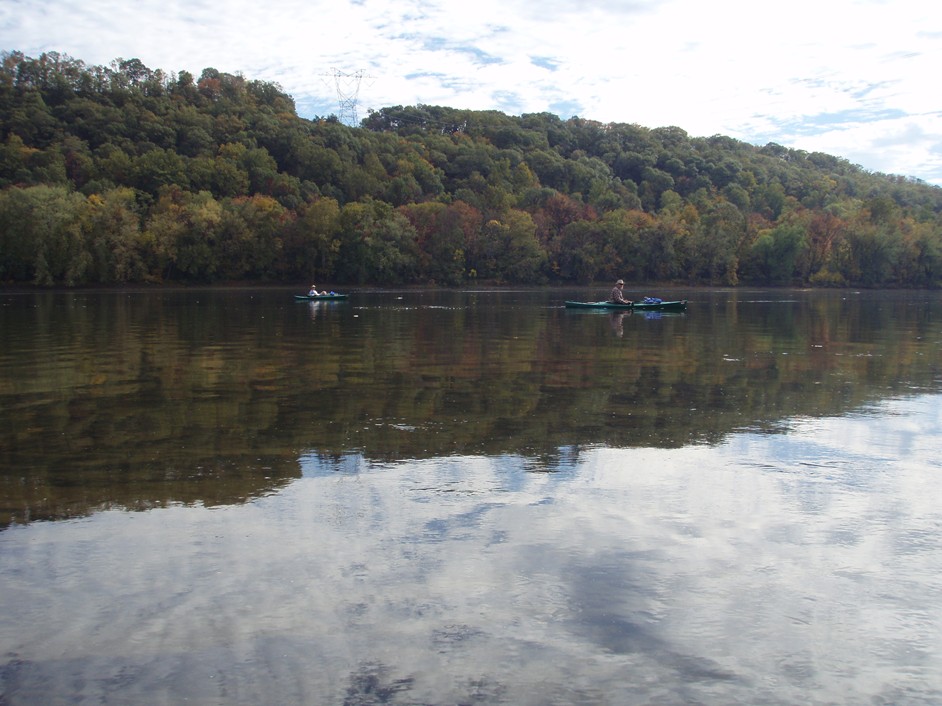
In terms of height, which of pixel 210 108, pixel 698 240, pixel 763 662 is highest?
pixel 210 108

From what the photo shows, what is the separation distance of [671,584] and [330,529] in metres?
3.67

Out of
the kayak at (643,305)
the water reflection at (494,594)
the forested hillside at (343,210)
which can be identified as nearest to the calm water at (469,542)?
the water reflection at (494,594)

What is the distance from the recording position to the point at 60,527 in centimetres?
935

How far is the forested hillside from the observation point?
329 ft

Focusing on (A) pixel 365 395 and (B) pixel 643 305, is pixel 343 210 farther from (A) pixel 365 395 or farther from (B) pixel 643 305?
(A) pixel 365 395

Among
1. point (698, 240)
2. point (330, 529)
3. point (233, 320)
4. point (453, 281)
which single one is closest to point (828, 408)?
point (330, 529)

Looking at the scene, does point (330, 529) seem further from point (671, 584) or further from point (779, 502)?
point (779, 502)

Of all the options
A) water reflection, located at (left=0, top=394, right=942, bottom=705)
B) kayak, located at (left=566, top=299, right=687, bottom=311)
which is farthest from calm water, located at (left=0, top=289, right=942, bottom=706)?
kayak, located at (left=566, top=299, right=687, bottom=311)

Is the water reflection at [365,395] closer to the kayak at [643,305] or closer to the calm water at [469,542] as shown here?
the calm water at [469,542]

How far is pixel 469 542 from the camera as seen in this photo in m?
8.88

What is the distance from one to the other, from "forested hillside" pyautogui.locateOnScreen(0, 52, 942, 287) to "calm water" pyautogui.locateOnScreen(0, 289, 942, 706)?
85116mm

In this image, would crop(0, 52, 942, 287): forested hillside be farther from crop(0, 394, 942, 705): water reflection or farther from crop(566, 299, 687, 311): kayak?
crop(0, 394, 942, 705): water reflection

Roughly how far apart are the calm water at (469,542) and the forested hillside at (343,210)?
279ft

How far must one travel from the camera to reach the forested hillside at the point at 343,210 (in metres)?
100
